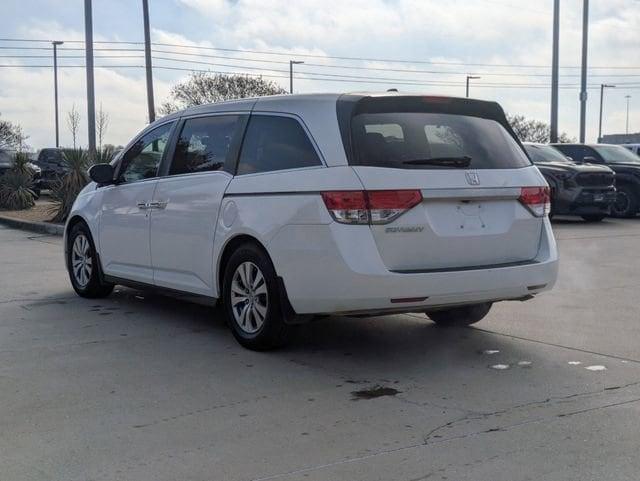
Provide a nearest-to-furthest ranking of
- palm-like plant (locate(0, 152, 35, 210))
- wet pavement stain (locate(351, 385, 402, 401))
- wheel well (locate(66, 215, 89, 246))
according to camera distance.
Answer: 1. wet pavement stain (locate(351, 385, 402, 401))
2. wheel well (locate(66, 215, 89, 246))
3. palm-like plant (locate(0, 152, 35, 210))

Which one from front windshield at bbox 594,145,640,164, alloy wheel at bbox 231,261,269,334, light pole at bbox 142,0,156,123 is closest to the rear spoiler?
alloy wheel at bbox 231,261,269,334

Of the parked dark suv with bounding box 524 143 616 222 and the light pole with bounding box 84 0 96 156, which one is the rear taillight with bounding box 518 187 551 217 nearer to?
the parked dark suv with bounding box 524 143 616 222

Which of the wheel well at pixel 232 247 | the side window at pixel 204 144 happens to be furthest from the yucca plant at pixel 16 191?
the wheel well at pixel 232 247

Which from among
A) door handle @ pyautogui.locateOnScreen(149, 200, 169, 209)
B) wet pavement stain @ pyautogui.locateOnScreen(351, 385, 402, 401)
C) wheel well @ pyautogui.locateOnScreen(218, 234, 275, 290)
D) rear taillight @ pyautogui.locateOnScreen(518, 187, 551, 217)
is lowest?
wet pavement stain @ pyautogui.locateOnScreen(351, 385, 402, 401)

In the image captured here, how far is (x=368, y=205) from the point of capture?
17.5ft

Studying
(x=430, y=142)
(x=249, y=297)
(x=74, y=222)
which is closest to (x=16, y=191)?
(x=74, y=222)

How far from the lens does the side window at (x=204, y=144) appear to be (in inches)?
259

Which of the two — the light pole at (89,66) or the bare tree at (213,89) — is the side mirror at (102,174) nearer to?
the light pole at (89,66)

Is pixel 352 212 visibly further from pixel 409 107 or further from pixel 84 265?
pixel 84 265

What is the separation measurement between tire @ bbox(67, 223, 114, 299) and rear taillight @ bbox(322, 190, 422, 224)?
11.8 feet

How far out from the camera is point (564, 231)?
15.5 metres

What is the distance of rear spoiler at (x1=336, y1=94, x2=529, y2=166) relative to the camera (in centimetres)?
564

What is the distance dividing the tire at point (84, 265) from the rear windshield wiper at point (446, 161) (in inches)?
152

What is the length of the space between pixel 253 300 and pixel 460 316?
1.89 m
